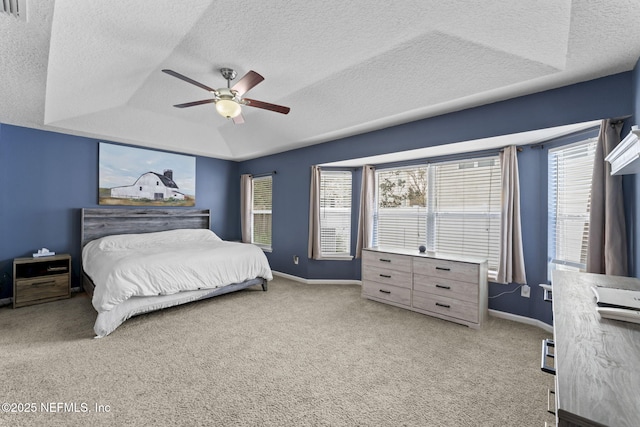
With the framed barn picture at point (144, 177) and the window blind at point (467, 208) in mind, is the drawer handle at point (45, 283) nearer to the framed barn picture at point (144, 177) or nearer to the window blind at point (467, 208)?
the framed barn picture at point (144, 177)

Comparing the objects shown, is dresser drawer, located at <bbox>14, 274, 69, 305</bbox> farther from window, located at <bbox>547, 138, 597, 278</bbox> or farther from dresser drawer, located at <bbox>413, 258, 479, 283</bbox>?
window, located at <bbox>547, 138, 597, 278</bbox>

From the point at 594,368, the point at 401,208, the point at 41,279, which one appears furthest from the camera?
the point at 401,208

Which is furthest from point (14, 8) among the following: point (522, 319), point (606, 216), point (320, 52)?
point (522, 319)

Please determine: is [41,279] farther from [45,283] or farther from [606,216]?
[606,216]

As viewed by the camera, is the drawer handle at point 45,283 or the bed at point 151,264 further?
the drawer handle at point 45,283

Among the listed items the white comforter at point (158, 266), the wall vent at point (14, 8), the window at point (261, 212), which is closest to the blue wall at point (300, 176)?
the window at point (261, 212)

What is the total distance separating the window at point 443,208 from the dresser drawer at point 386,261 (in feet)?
2.30

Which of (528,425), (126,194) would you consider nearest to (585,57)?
(528,425)

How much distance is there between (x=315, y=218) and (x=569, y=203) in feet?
11.1

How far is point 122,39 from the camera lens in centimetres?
242

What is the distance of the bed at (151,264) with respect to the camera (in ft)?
9.73

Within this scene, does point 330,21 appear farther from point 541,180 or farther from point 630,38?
point 541,180

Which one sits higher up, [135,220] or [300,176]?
[300,176]

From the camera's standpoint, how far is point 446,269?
3.39 m
